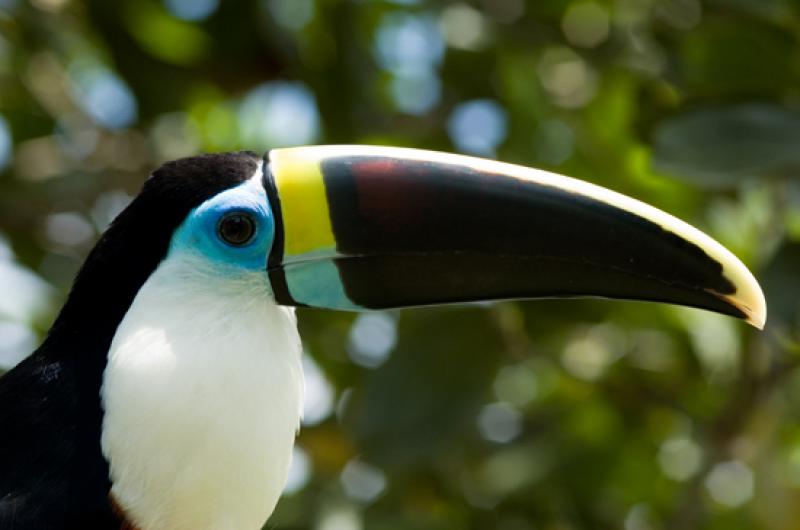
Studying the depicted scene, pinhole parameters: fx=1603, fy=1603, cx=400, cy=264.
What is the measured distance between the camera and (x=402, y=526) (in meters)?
4.00

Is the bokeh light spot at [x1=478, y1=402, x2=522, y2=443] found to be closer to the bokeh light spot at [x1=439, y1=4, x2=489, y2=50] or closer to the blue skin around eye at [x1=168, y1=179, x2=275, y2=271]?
the bokeh light spot at [x1=439, y1=4, x2=489, y2=50]

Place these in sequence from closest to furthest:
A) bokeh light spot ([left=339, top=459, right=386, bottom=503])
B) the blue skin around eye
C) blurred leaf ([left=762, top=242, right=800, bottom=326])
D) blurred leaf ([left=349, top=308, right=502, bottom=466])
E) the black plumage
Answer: the black plumage → the blue skin around eye → blurred leaf ([left=762, top=242, right=800, bottom=326]) → blurred leaf ([left=349, top=308, right=502, bottom=466]) → bokeh light spot ([left=339, top=459, right=386, bottom=503])

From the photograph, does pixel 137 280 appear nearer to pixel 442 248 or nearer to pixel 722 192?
pixel 442 248

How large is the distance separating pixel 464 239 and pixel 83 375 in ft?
2.39

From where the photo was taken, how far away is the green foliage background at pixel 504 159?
168 inches

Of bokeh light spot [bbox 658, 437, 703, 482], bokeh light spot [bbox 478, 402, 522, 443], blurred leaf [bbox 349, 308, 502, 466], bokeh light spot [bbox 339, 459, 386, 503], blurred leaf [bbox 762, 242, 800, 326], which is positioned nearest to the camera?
blurred leaf [bbox 762, 242, 800, 326]

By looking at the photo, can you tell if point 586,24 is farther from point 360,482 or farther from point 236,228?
point 236,228

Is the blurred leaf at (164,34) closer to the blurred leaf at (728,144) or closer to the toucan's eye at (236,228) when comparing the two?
the blurred leaf at (728,144)

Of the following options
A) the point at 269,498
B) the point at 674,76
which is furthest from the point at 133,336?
the point at 674,76

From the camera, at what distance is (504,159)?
4.77m

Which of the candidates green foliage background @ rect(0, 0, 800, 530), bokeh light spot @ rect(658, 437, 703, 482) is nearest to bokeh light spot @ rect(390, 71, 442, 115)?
green foliage background @ rect(0, 0, 800, 530)

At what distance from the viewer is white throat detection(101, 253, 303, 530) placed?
111 inches

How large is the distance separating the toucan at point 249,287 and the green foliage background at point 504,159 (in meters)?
1.18

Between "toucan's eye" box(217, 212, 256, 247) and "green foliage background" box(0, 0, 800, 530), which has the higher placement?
"toucan's eye" box(217, 212, 256, 247)
